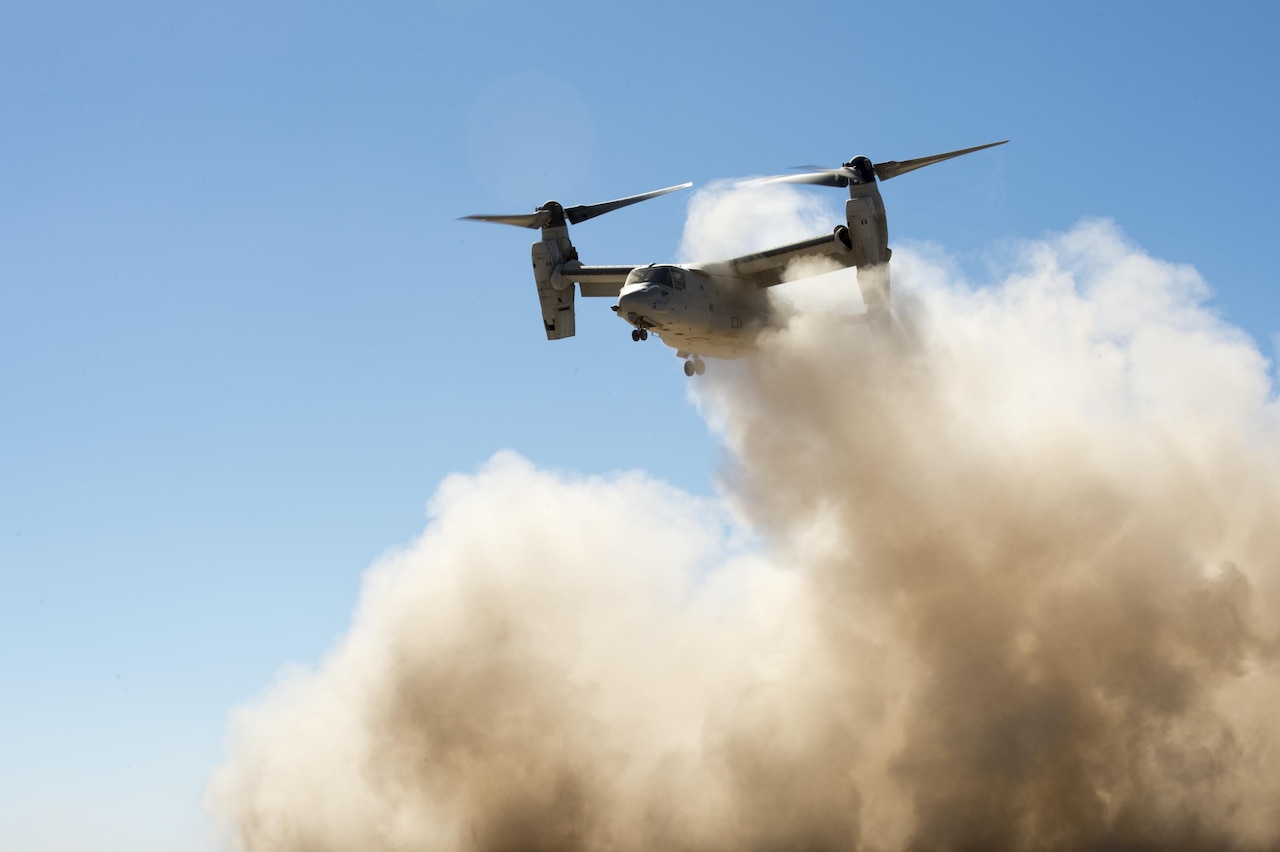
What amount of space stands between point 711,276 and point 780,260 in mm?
2044

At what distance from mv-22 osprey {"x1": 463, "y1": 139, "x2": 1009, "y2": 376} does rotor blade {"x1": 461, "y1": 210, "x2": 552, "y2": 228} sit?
3 cm

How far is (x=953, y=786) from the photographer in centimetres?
3453

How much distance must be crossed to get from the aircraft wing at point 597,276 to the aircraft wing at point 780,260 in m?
3.09

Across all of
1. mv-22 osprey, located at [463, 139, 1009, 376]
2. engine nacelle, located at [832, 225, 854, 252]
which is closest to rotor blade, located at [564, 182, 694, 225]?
mv-22 osprey, located at [463, 139, 1009, 376]

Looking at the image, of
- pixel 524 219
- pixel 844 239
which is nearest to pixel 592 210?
pixel 524 219

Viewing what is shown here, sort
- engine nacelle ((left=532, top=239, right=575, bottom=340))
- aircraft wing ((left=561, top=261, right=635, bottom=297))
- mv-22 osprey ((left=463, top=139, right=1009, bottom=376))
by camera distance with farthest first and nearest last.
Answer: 1. engine nacelle ((left=532, top=239, right=575, bottom=340))
2. aircraft wing ((left=561, top=261, right=635, bottom=297))
3. mv-22 osprey ((left=463, top=139, right=1009, bottom=376))

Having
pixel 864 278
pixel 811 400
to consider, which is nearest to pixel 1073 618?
pixel 811 400

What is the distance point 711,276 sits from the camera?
111 feet

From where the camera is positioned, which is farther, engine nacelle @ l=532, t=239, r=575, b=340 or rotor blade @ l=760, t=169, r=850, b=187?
engine nacelle @ l=532, t=239, r=575, b=340

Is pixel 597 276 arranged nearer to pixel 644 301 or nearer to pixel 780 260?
pixel 644 301

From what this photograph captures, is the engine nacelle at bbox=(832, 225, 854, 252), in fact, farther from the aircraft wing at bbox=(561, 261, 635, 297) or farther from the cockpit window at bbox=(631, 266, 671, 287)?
the aircraft wing at bbox=(561, 261, 635, 297)

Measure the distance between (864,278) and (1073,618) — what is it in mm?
12525

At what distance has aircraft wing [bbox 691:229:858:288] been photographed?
105 feet

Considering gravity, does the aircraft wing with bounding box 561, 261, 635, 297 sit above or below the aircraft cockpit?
above
